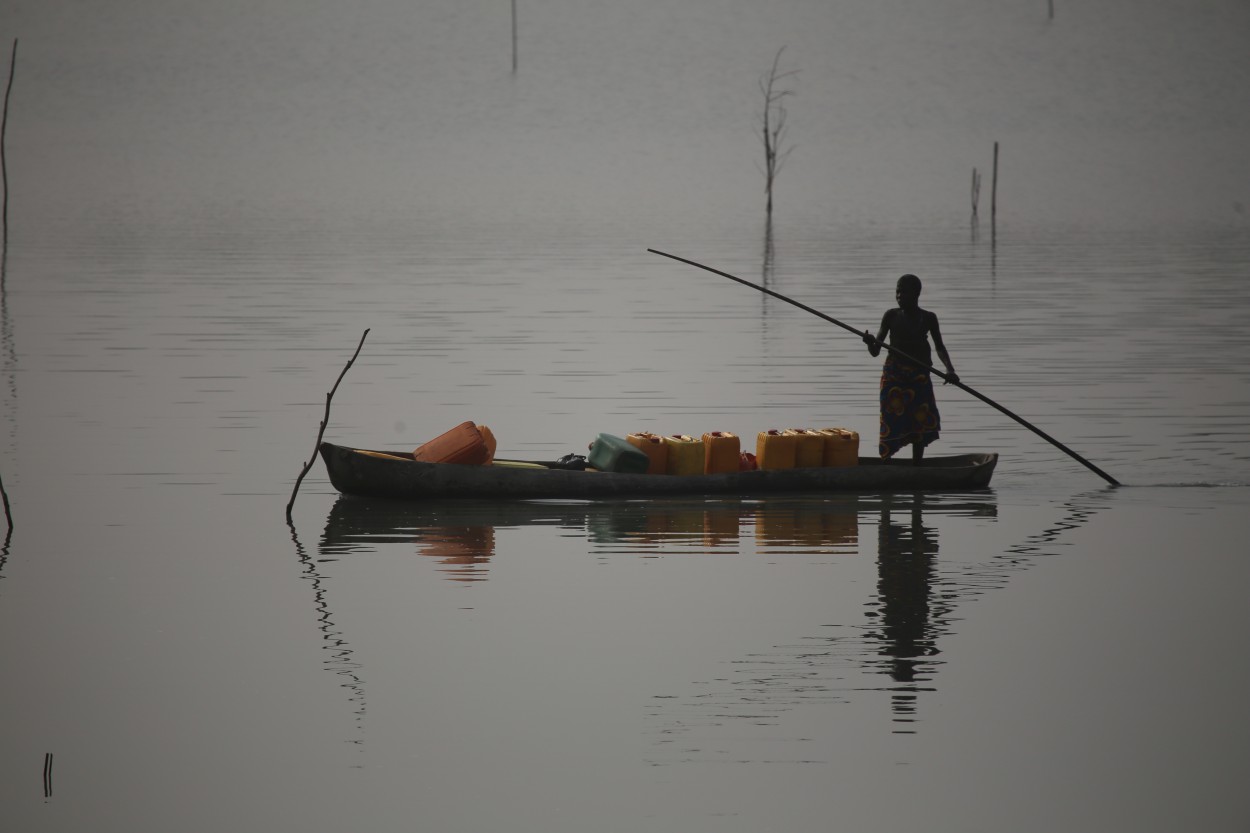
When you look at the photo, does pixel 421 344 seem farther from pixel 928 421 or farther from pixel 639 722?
pixel 639 722

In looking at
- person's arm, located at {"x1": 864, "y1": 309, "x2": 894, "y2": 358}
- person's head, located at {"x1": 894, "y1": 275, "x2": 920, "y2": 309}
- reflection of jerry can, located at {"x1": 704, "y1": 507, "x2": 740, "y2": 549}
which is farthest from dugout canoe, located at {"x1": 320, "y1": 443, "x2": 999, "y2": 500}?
person's head, located at {"x1": 894, "y1": 275, "x2": 920, "y2": 309}

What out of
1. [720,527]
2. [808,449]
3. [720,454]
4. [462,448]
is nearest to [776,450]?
[808,449]

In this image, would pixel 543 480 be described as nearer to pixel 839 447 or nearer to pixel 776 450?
pixel 776 450

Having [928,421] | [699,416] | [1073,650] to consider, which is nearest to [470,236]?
[699,416]

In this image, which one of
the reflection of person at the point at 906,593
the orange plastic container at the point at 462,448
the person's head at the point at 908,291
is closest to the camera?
the reflection of person at the point at 906,593

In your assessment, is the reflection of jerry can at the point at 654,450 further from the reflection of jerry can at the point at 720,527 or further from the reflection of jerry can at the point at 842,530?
the reflection of jerry can at the point at 842,530

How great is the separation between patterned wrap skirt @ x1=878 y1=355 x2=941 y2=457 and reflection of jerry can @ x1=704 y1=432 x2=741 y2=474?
1.04 metres

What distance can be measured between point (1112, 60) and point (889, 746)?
120175 mm

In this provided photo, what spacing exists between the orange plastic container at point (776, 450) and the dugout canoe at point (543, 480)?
10 centimetres

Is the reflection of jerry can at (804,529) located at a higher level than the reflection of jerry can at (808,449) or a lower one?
lower

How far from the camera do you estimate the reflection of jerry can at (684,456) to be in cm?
1118

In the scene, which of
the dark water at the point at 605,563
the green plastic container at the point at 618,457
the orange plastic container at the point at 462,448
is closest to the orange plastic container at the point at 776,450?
the dark water at the point at 605,563

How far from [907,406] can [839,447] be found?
0.56 m

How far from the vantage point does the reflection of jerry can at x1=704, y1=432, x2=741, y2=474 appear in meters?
11.2
